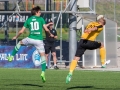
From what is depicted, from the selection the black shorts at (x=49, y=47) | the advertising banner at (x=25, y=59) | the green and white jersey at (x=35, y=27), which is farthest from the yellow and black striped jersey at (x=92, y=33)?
the advertising banner at (x=25, y=59)

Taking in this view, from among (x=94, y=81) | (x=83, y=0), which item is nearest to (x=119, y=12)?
(x=83, y=0)

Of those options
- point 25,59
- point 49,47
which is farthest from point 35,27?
point 25,59

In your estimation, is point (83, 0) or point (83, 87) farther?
point (83, 0)

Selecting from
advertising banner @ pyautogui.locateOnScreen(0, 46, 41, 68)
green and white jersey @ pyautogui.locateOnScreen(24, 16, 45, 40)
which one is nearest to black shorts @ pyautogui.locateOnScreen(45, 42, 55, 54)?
advertising banner @ pyautogui.locateOnScreen(0, 46, 41, 68)

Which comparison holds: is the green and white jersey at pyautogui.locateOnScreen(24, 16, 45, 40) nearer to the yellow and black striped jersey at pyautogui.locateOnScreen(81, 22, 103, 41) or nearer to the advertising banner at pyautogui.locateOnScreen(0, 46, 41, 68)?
the yellow and black striped jersey at pyautogui.locateOnScreen(81, 22, 103, 41)

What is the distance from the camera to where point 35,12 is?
51.7 ft

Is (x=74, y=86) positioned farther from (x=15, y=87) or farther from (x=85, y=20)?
(x=85, y=20)

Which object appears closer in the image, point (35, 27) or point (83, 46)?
point (83, 46)

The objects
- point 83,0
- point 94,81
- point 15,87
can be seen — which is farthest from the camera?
point 83,0

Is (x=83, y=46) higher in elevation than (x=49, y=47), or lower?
higher

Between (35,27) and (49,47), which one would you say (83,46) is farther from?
(49,47)

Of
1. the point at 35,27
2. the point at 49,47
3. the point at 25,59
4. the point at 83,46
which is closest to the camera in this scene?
the point at 83,46

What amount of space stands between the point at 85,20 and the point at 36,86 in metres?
12.3

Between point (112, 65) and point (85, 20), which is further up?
point (85, 20)
